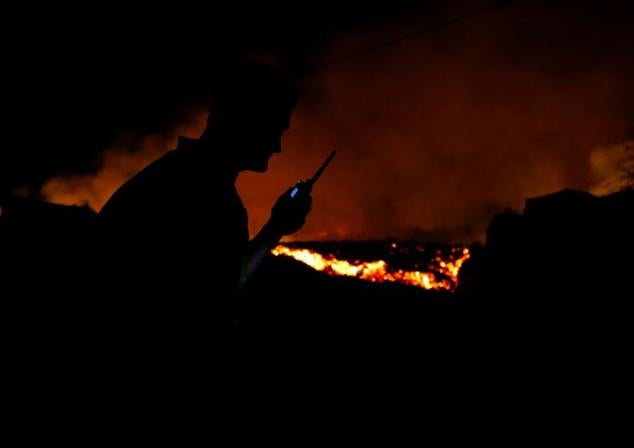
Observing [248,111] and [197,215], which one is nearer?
[197,215]

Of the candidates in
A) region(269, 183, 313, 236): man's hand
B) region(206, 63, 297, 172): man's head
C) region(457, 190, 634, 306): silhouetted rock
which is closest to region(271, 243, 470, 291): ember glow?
region(457, 190, 634, 306): silhouetted rock

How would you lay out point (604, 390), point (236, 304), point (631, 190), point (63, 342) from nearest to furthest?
point (63, 342) → point (236, 304) → point (604, 390) → point (631, 190)

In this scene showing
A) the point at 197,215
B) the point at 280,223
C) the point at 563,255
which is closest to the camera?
the point at 197,215

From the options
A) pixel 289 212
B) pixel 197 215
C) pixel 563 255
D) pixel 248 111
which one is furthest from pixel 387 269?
pixel 197 215

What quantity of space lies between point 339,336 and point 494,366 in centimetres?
312

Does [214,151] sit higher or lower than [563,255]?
lower

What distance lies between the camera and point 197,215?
1.51m

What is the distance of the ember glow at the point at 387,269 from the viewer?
2106cm

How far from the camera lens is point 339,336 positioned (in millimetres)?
9891

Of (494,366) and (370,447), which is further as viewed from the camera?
(494,366)

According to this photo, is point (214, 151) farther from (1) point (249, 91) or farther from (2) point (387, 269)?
(2) point (387, 269)

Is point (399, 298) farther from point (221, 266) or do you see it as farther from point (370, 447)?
point (221, 266)

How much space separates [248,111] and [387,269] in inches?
796

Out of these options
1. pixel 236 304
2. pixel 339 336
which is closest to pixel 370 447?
pixel 339 336
